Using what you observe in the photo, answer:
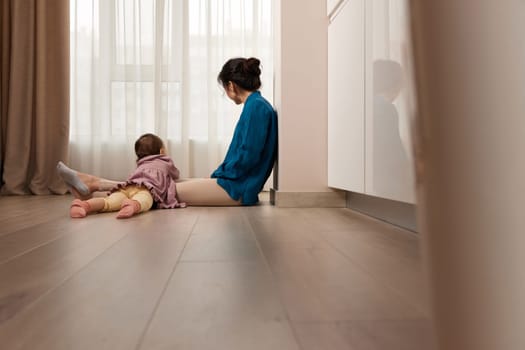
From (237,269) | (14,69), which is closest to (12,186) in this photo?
(14,69)

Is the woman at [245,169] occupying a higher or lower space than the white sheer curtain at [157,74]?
lower

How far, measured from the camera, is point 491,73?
109mm

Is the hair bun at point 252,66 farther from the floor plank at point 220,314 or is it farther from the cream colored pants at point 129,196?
the floor plank at point 220,314

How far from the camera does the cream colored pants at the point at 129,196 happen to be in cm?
195

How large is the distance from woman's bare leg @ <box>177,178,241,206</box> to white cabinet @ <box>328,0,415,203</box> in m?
0.59

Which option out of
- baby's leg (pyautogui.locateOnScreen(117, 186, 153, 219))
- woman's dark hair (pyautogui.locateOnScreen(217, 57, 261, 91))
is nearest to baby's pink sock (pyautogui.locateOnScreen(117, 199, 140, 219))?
baby's leg (pyautogui.locateOnScreen(117, 186, 153, 219))

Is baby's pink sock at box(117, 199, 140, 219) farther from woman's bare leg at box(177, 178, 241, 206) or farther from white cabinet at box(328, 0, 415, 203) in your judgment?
white cabinet at box(328, 0, 415, 203)

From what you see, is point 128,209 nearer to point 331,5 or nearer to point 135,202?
point 135,202

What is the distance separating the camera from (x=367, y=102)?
1532 millimetres

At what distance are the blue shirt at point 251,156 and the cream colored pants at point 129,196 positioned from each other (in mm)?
454

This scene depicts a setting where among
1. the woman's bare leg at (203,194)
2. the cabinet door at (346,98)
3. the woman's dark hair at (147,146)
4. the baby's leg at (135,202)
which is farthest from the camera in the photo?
the woman's dark hair at (147,146)

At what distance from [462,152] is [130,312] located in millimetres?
557

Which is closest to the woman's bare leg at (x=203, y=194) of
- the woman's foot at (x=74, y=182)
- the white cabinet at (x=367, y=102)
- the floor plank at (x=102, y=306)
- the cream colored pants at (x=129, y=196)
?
the cream colored pants at (x=129, y=196)

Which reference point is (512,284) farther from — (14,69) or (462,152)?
(14,69)
